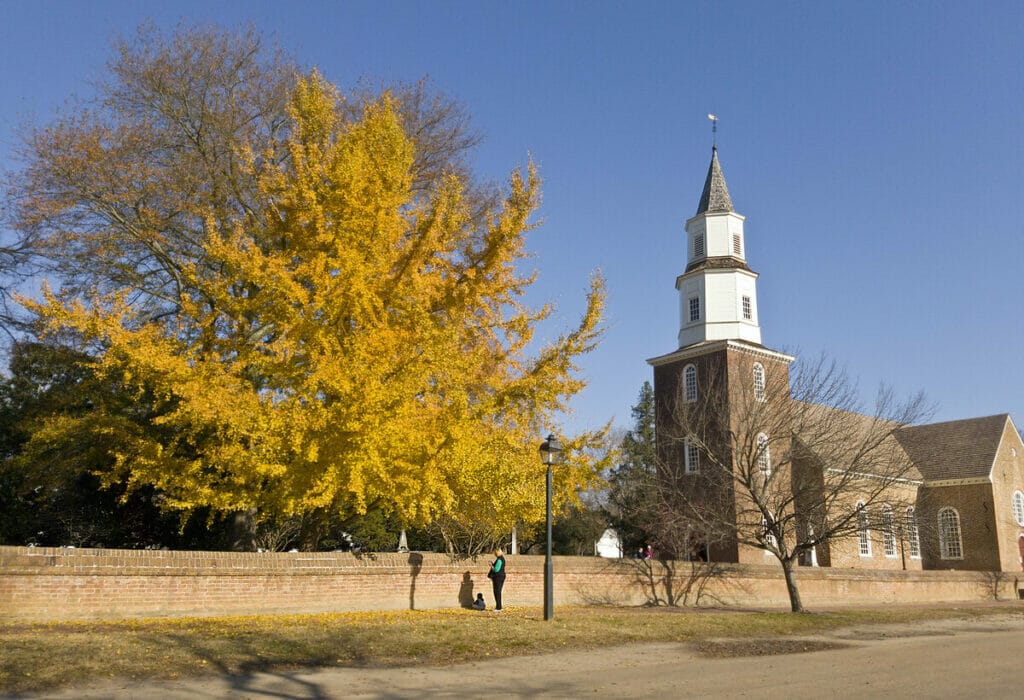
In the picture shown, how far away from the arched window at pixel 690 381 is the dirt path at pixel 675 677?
77.6 feet

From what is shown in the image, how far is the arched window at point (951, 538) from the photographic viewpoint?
4528cm

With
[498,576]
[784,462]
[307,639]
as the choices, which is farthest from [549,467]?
[784,462]

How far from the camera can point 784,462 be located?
21984mm

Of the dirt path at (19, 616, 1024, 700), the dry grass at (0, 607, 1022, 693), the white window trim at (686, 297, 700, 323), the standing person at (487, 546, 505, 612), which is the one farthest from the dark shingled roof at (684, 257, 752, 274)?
the dirt path at (19, 616, 1024, 700)

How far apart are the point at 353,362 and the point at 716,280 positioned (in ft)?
93.1

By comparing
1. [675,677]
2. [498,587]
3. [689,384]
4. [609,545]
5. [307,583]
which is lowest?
[675,677]

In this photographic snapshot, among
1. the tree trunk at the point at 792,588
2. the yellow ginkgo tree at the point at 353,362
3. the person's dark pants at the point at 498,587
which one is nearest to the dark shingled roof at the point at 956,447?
the tree trunk at the point at 792,588

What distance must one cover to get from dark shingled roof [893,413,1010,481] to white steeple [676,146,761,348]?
13.5 m

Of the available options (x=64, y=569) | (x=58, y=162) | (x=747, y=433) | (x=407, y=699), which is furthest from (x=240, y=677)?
(x=747, y=433)

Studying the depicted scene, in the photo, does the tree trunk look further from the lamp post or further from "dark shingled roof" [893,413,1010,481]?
"dark shingled roof" [893,413,1010,481]

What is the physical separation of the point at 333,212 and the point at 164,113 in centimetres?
686

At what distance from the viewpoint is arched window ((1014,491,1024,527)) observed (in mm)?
46312

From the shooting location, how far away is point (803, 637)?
642 inches

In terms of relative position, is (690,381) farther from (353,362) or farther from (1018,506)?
(353,362)
